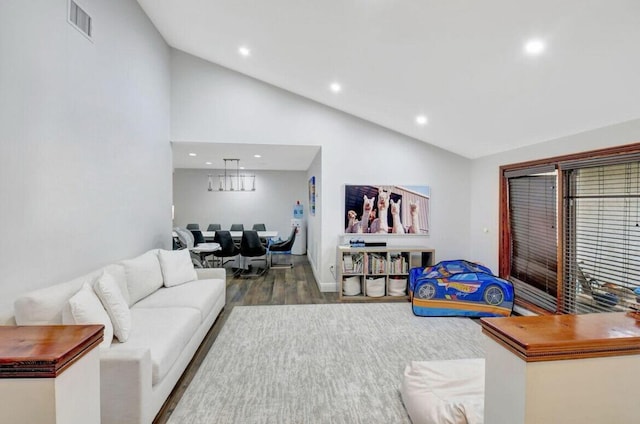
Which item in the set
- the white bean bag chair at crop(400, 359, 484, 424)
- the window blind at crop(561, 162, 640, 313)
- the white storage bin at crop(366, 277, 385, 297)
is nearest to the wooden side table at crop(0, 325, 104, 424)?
the white bean bag chair at crop(400, 359, 484, 424)

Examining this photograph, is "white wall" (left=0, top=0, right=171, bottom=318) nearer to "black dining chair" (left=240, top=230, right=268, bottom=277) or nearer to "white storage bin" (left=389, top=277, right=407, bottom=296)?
"black dining chair" (left=240, top=230, right=268, bottom=277)

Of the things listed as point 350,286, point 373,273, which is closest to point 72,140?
point 350,286

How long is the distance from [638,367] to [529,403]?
1.37ft

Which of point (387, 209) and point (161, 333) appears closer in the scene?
point (161, 333)

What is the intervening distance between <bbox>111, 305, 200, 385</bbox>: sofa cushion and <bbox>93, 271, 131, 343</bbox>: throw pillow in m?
0.08

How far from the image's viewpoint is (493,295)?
3.85 m

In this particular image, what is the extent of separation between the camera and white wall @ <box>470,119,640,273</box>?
2877 mm

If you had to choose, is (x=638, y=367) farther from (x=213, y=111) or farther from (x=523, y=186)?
(x=213, y=111)

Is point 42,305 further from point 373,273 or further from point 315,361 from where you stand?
point 373,273

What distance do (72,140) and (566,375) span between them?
135 inches

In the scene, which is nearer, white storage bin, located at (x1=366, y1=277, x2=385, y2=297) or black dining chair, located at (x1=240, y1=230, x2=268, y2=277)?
white storage bin, located at (x1=366, y1=277, x2=385, y2=297)

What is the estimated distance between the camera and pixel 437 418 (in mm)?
1743

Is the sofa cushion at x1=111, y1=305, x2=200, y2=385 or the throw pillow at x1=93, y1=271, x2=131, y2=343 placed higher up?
the throw pillow at x1=93, y1=271, x2=131, y2=343

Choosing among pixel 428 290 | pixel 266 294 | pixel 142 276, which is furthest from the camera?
pixel 266 294
